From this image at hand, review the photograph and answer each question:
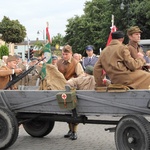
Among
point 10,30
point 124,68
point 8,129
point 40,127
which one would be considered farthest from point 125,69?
point 10,30

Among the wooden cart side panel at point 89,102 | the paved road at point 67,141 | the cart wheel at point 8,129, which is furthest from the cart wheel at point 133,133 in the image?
the cart wheel at point 8,129

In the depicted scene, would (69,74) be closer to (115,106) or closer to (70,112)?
(70,112)

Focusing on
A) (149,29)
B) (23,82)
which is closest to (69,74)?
(23,82)

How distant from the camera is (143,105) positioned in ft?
20.0

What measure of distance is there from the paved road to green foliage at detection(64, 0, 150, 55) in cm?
2759

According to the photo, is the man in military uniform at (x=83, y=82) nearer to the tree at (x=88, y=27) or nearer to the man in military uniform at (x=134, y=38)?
the man in military uniform at (x=134, y=38)

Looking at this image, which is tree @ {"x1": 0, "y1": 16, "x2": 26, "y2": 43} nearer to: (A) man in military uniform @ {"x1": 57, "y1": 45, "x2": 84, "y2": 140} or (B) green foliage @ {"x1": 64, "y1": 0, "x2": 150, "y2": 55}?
(B) green foliage @ {"x1": 64, "y1": 0, "x2": 150, "y2": 55}

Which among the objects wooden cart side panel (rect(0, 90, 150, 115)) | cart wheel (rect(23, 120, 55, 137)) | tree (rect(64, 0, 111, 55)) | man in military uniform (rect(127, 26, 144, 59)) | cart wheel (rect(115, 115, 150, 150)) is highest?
tree (rect(64, 0, 111, 55))


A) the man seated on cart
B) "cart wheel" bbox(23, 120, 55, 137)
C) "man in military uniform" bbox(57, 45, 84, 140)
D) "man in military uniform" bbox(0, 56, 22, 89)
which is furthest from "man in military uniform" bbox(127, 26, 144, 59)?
"cart wheel" bbox(23, 120, 55, 137)

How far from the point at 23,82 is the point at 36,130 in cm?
261

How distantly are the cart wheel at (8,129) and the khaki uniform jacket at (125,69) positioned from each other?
185cm

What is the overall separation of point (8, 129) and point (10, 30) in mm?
82449

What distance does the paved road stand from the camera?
762cm

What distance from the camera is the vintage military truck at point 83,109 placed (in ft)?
19.9
